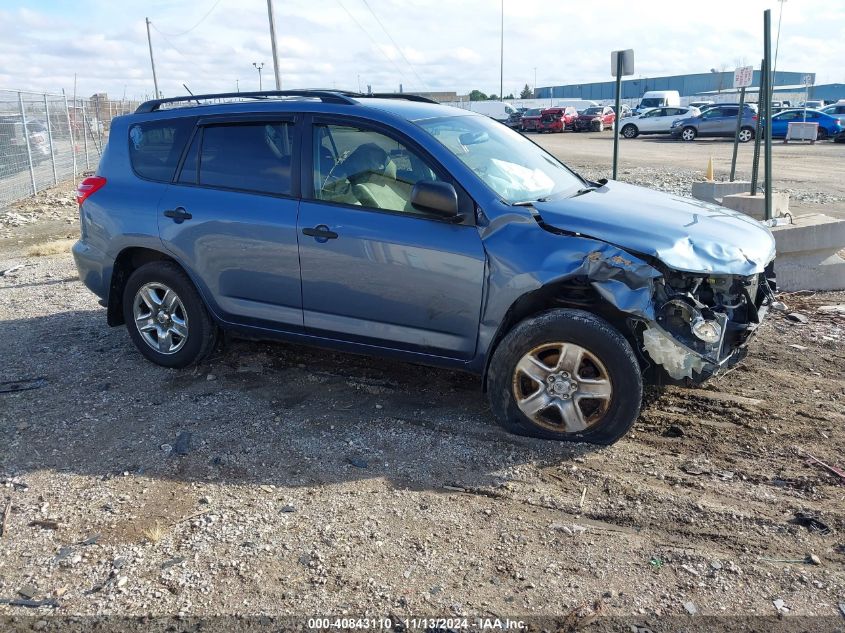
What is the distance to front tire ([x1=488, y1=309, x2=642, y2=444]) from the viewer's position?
4148mm

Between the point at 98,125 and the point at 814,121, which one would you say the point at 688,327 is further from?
the point at 814,121

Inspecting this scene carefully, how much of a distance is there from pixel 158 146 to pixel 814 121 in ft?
108

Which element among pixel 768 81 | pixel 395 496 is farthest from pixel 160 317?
pixel 768 81

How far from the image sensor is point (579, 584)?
315 cm

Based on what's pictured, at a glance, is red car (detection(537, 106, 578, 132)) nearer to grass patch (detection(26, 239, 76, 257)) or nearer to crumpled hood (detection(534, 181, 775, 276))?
A: grass patch (detection(26, 239, 76, 257))

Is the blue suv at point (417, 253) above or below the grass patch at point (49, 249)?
above

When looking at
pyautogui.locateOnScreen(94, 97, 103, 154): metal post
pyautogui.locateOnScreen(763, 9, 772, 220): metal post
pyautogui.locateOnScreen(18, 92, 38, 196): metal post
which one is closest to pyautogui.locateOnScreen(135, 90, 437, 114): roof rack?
pyautogui.locateOnScreen(763, 9, 772, 220): metal post

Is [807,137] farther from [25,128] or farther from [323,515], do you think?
[323,515]

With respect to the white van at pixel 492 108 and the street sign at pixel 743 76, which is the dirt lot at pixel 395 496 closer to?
the street sign at pixel 743 76

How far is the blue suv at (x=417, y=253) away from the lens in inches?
165

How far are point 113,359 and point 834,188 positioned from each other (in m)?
15.4

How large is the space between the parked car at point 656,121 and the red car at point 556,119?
210 inches

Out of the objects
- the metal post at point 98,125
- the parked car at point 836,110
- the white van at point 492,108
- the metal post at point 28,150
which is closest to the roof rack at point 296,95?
the metal post at point 28,150

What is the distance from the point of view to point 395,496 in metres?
3.89
